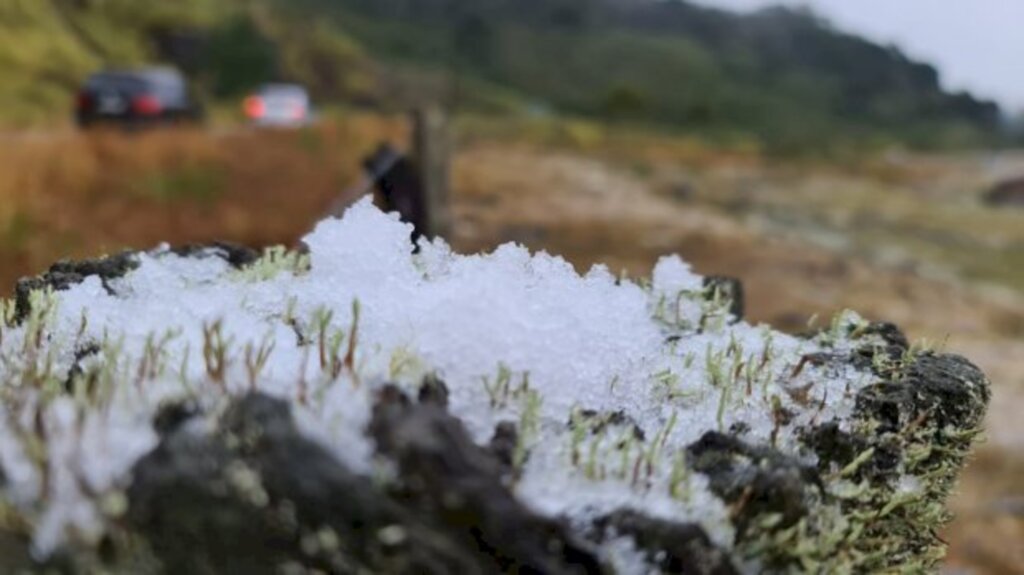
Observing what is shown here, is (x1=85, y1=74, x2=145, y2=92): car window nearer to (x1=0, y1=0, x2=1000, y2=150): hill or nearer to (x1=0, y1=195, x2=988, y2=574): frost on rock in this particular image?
(x1=0, y1=0, x2=1000, y2=150): hill

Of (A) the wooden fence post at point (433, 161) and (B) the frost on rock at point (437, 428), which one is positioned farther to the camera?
(A) the wooden fence post at point (433, 161)

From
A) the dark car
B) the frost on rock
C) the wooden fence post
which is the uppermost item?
the dark car

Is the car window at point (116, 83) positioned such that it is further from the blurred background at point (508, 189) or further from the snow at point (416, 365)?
the snow at point (416, 365)

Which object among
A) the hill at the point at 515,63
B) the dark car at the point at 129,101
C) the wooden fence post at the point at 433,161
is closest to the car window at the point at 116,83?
the dark car at the point at 129,101

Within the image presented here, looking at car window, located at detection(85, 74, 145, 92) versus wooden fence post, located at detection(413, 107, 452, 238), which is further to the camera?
car window, located at detection(85, 74, 145, 92)

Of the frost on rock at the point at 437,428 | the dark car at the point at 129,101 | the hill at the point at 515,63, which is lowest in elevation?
the frost on rock at the point at 437,428

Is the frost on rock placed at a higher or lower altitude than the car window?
lower

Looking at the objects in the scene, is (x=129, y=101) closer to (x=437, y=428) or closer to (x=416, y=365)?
(x=416, y=365)

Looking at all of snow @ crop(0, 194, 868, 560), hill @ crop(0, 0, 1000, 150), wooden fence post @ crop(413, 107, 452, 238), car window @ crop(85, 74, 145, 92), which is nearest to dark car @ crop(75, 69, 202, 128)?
car window @ crop(85, 74, 145, 92)
